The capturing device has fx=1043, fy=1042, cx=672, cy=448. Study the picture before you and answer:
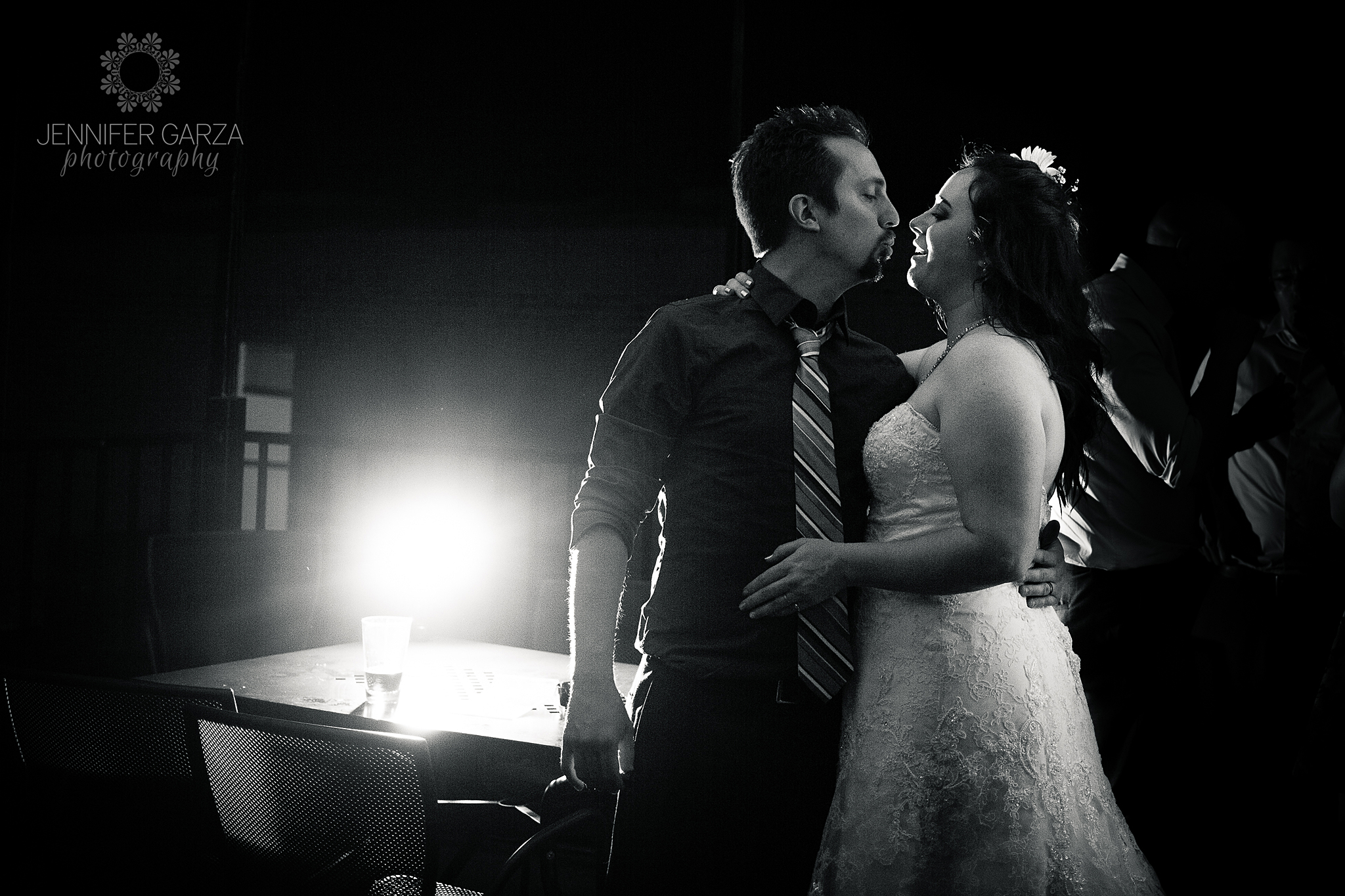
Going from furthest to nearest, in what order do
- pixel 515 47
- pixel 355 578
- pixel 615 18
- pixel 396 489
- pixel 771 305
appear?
pixel 515 47 → pixel 615 18 → pixel 396 489 → pixel 355 578 → pixel 771 305

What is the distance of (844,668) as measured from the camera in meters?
1.48

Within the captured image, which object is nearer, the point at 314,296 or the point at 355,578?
the point at 355,578

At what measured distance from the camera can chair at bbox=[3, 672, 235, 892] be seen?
1594 millimetres

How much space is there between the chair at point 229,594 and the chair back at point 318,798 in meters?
1.33

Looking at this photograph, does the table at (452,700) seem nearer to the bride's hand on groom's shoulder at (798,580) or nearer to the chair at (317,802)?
the chair at (317,802)

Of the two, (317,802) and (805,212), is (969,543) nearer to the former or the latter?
(805,212)

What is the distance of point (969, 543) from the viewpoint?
141 cm

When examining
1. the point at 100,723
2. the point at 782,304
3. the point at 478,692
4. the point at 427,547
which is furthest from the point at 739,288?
the point at 427,547

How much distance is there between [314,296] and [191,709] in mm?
8727

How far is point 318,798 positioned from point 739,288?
98 centimetres

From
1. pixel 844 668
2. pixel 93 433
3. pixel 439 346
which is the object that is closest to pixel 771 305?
pixel 844 668

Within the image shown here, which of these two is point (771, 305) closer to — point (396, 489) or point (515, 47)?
point (396, 489)

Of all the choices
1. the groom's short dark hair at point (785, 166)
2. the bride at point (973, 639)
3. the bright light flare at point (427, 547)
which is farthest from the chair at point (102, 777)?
the bright light flare at point (427, 547)

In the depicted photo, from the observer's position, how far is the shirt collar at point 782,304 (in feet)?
5.33
